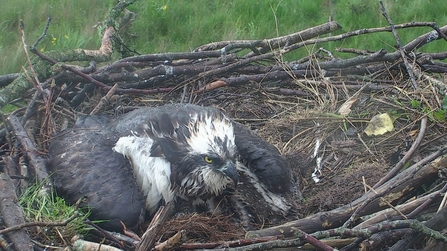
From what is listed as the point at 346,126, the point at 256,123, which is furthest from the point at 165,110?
the point at 346,126

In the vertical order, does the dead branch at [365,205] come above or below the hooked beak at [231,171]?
below

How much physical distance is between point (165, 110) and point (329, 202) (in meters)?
1.34

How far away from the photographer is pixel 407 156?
414 cm

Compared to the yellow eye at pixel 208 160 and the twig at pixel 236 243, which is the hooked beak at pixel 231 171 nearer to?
the yellow eye at pixel 208 160

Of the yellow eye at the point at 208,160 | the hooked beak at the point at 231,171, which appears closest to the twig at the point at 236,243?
the hooked beak at the point at 231,171

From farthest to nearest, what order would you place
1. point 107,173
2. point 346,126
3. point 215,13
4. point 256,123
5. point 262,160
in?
point 215,13 < point 256,123 < point 346,126 < point 262,160 < point 107,173

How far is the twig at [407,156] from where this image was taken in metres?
3.96

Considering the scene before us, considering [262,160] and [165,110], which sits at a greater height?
[165,110]

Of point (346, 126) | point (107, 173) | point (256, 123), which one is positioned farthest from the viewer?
point (256, 123)

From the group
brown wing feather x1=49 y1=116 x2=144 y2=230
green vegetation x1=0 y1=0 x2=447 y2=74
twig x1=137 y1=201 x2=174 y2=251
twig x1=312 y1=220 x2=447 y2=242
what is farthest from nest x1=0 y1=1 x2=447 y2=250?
green vegetation x1=0 y1=0 x2=447 y2=74

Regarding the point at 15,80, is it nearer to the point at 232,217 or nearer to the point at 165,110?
the point at 165,110

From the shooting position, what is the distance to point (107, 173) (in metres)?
4.03

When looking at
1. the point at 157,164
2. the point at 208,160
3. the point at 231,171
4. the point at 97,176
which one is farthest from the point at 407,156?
the point at 97,176

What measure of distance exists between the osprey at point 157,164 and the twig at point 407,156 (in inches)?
27.5
